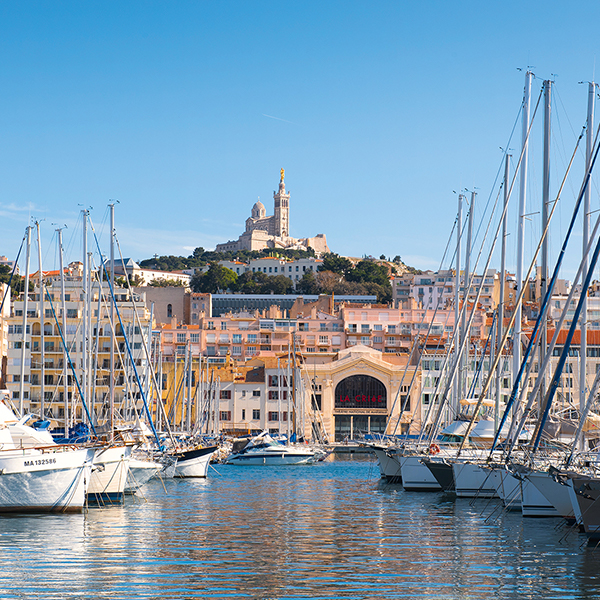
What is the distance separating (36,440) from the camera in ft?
106

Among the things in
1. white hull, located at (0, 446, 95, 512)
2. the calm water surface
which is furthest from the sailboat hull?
white hull, located at (0, 446, 95, 512)

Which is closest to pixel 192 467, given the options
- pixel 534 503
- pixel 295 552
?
pixel 534 503

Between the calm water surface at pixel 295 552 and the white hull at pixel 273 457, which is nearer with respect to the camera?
the calm water surface at pixel 295 552

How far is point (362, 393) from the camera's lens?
345 ft

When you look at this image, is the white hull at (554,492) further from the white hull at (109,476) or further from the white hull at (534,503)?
the white hull at (109,476)

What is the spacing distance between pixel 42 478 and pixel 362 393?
76.4 metres

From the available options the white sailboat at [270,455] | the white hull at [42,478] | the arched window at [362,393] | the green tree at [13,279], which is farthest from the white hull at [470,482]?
the green tree at [13,279]

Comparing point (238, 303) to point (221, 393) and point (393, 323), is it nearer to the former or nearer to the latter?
point (393, 323)

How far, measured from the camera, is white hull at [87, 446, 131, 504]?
3450cm

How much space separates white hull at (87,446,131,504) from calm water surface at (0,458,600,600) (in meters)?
0.77

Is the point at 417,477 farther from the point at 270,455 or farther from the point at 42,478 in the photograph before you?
the point at 270,455

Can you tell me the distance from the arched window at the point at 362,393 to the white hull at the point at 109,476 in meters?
70.0

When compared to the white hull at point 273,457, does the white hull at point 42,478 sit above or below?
above

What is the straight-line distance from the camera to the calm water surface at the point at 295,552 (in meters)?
19.4
